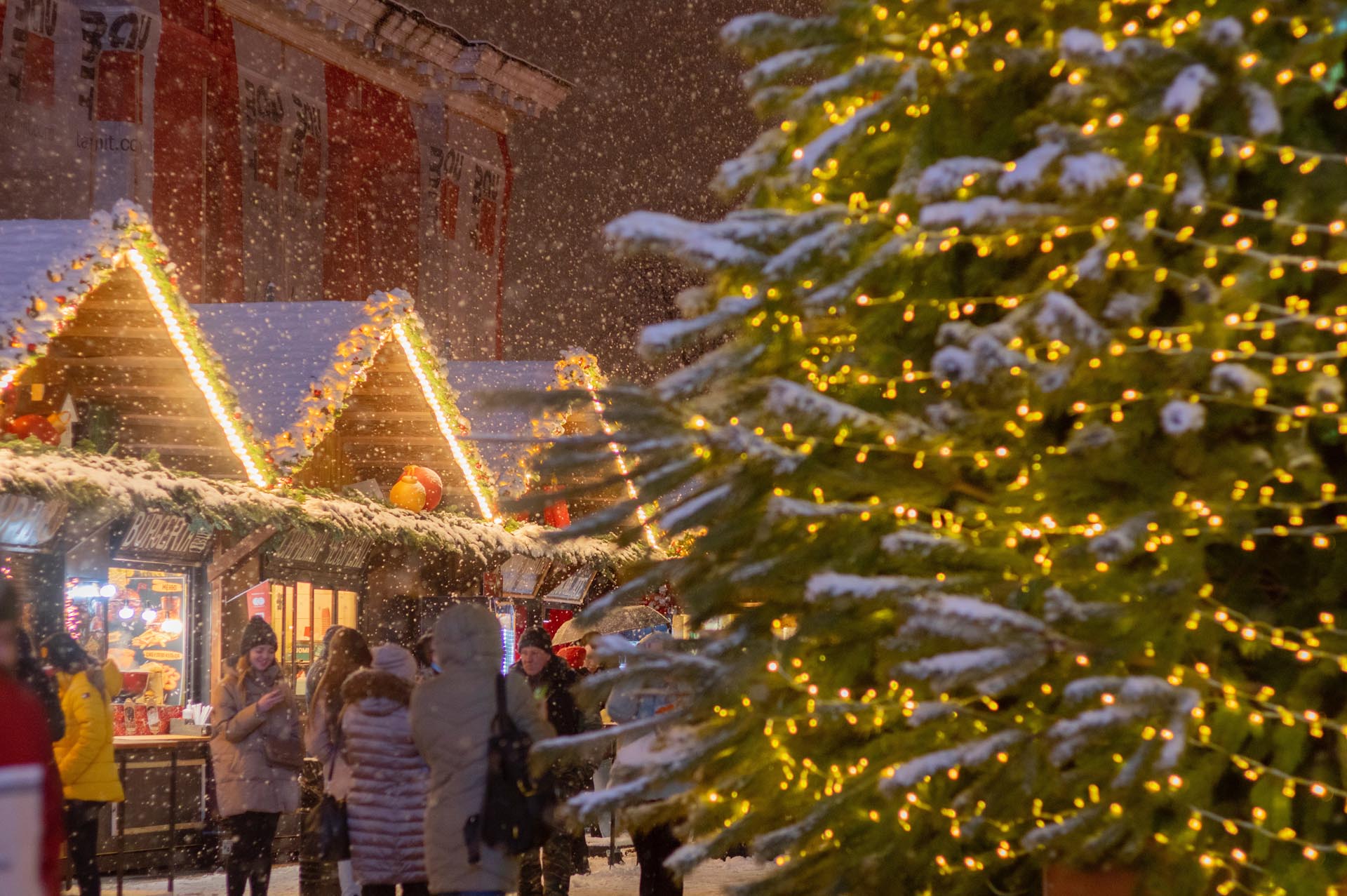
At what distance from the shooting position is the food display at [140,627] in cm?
1485

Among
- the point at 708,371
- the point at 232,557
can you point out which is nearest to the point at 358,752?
the point at 708,371

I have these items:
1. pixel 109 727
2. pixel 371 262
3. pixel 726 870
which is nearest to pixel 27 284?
pixel 109 727

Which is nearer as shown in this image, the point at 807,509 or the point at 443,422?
the point at 807,509

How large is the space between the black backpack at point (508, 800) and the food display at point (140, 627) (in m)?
8.33

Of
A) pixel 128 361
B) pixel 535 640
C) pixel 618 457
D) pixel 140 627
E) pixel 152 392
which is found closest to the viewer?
pixel 618 457

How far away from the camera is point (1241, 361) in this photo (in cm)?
405

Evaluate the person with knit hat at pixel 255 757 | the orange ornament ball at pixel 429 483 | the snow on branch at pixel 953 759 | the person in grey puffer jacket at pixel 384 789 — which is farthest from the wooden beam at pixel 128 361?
the snow on branch at pixel 953 759

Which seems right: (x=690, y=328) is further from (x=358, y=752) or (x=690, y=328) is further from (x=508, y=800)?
(x=358, y=752)

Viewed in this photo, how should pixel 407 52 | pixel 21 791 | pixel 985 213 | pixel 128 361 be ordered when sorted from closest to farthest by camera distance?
pixel 985 213 → pixel 21 791 → pixel 128 361 → pixel 407 52

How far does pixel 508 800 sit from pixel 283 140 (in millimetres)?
17899

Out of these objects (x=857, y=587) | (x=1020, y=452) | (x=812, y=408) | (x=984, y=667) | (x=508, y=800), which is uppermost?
(x=812, y=408)

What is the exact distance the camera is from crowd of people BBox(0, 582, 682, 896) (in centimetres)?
470

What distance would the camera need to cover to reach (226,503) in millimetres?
13500

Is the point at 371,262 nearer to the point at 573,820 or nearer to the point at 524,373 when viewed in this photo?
the point at 524,373
